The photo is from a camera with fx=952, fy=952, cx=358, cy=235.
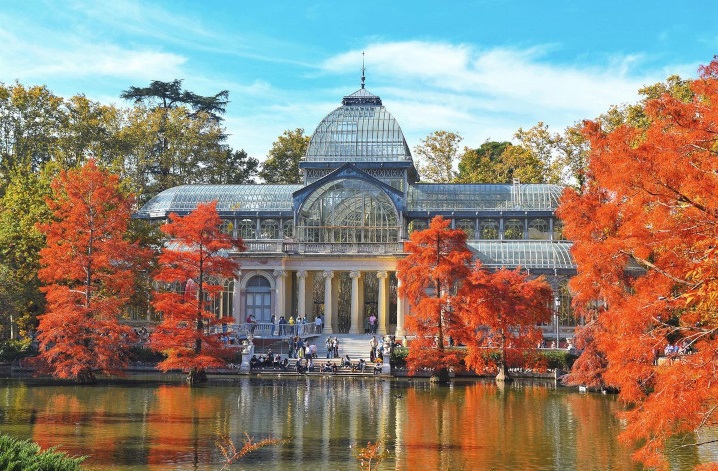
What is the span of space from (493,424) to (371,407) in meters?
6.72

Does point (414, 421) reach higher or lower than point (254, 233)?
lower

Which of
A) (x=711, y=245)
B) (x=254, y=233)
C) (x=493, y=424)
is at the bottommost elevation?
(x=493, y=424)

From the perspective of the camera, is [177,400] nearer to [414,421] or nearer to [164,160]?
[414,421]

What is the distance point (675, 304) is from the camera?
75.2 feet

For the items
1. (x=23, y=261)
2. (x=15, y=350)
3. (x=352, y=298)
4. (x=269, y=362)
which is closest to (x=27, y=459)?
(x=269, y=362)

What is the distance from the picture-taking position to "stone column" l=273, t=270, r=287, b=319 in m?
68.0

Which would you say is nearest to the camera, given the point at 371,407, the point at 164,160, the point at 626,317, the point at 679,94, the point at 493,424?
the point at 626,317

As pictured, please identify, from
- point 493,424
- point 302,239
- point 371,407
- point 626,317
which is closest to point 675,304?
point 626,317

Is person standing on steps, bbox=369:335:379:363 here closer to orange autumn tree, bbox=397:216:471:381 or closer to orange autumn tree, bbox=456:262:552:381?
orange autumn tree, bbox=397:216:471:381

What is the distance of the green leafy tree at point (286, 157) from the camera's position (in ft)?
316

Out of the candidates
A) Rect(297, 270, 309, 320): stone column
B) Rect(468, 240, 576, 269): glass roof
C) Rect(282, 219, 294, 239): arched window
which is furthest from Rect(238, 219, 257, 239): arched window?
Rect(468, 240, 576, 269): glass roof

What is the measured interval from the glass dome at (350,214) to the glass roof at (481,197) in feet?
10.0

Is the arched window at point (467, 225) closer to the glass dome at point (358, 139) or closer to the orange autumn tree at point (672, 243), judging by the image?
the glass dome at point (358, 139)

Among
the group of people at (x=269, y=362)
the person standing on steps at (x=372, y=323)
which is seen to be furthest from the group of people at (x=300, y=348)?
the person standing on steps at (x=372, y=323)
